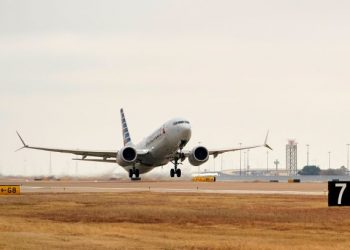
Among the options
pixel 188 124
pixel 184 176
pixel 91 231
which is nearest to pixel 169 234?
pixel 91 231

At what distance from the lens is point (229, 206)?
45.5 m

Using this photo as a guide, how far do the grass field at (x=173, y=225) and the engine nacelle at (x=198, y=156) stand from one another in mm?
54122

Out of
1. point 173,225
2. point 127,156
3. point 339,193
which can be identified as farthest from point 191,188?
point 173,225

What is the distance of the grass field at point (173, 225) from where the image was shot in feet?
88.0

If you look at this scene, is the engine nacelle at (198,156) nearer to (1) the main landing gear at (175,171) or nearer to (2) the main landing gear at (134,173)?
(1) the main landing gear at (175,171)

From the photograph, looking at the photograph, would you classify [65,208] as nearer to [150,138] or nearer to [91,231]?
[91,231]

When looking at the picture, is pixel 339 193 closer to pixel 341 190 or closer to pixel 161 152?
pixel 341 190

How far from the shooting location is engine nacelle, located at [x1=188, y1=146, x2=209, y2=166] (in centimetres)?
10412

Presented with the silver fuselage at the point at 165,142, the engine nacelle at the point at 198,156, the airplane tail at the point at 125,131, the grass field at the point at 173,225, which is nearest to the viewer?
the grass field at the point at 173,225

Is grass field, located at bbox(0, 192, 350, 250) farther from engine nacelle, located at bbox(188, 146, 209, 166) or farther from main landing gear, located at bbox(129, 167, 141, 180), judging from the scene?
main landing gear, located at bbox(129, 167, 141, 180)

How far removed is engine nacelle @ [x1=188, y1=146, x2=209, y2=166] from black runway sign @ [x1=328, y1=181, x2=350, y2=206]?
62901 mm

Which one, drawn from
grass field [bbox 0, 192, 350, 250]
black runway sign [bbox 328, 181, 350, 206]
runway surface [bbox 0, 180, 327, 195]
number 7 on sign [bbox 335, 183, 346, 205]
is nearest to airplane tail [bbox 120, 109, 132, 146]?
runway surface [bbox 0, 180, 327, 195]

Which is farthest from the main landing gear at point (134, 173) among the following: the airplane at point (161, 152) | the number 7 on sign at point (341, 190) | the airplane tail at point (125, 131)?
the number 7 on sign at point (341, 190)

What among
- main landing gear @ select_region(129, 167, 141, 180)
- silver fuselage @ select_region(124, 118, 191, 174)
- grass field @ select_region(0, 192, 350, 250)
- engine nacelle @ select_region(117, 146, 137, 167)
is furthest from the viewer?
main landing gear @ select_region(129, 167, 141, 180)
